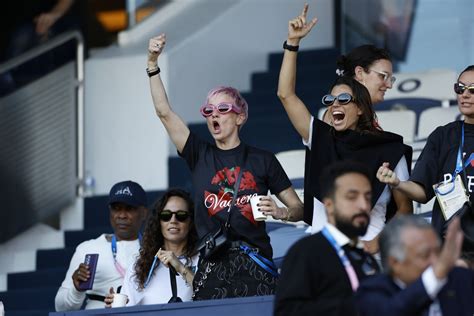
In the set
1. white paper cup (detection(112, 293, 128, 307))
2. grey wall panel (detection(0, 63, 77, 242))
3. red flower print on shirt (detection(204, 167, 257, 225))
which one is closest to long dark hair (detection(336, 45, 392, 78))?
red flower print on shirt (detection(204, 167, 257, 225))

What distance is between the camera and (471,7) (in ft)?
44.0

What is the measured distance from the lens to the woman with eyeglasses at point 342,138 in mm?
7594

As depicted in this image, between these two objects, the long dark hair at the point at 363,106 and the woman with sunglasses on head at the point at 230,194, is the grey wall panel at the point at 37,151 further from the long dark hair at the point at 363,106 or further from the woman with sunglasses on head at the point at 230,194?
the long dark hair at the point at 363,106

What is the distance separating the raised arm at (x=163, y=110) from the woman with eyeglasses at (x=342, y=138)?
0.65 metres

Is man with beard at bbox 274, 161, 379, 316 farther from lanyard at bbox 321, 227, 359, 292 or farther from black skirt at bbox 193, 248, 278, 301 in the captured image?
black skirt at bbox 193, 248, 278, 301

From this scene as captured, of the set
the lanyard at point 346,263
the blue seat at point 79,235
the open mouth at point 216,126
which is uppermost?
the open mouth at point 216,126

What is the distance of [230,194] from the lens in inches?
308

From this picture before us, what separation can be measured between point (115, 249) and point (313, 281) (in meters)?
3.64

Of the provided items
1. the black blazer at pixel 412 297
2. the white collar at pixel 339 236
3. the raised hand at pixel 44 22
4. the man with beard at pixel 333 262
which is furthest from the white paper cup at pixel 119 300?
the raised hand at pixel 44 22

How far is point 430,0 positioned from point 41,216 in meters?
4.02

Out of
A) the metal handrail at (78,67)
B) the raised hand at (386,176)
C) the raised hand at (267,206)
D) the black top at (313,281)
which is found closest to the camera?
the black top at (313,281)

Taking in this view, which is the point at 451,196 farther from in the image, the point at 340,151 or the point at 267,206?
the point at 267,206

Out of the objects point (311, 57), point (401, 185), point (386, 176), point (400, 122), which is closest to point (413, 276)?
point (386, 176)

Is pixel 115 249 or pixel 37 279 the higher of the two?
pixel 115 249
